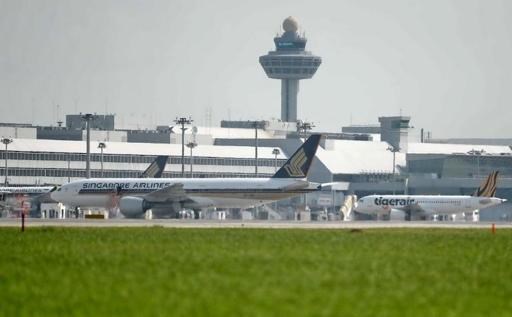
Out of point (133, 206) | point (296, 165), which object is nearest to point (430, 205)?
point (296, 165)

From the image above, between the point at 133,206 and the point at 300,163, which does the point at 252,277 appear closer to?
the point at 300,163

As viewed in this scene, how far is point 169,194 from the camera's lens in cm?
11381

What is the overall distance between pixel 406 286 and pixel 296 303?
600 centimetres

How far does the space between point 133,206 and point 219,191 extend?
7.62 meters

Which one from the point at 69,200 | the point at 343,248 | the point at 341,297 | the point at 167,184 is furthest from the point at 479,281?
the point at 69,200

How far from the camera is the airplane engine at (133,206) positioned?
371 ft

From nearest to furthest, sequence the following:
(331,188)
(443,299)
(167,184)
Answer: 1. (443,299)
2. (167,184)
3. (331,188)

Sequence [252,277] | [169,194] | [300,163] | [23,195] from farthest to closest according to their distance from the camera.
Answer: [23,195] < [169,194] < [300,163] < [252,277]

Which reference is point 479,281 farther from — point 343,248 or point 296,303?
point 343,248

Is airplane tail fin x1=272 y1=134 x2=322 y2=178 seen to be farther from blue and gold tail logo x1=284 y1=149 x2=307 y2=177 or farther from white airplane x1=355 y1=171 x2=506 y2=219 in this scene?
white airplane x1=355 y1=171 x2=506 y2=219

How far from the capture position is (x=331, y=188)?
175750mm

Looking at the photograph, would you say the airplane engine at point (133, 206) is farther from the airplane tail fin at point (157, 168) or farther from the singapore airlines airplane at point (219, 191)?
the airplane tail fin at point (157, 168)

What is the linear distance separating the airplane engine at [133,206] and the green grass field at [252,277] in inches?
2084

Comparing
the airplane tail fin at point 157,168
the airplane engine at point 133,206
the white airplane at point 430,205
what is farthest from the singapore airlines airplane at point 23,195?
the white airplane at point 430,205
